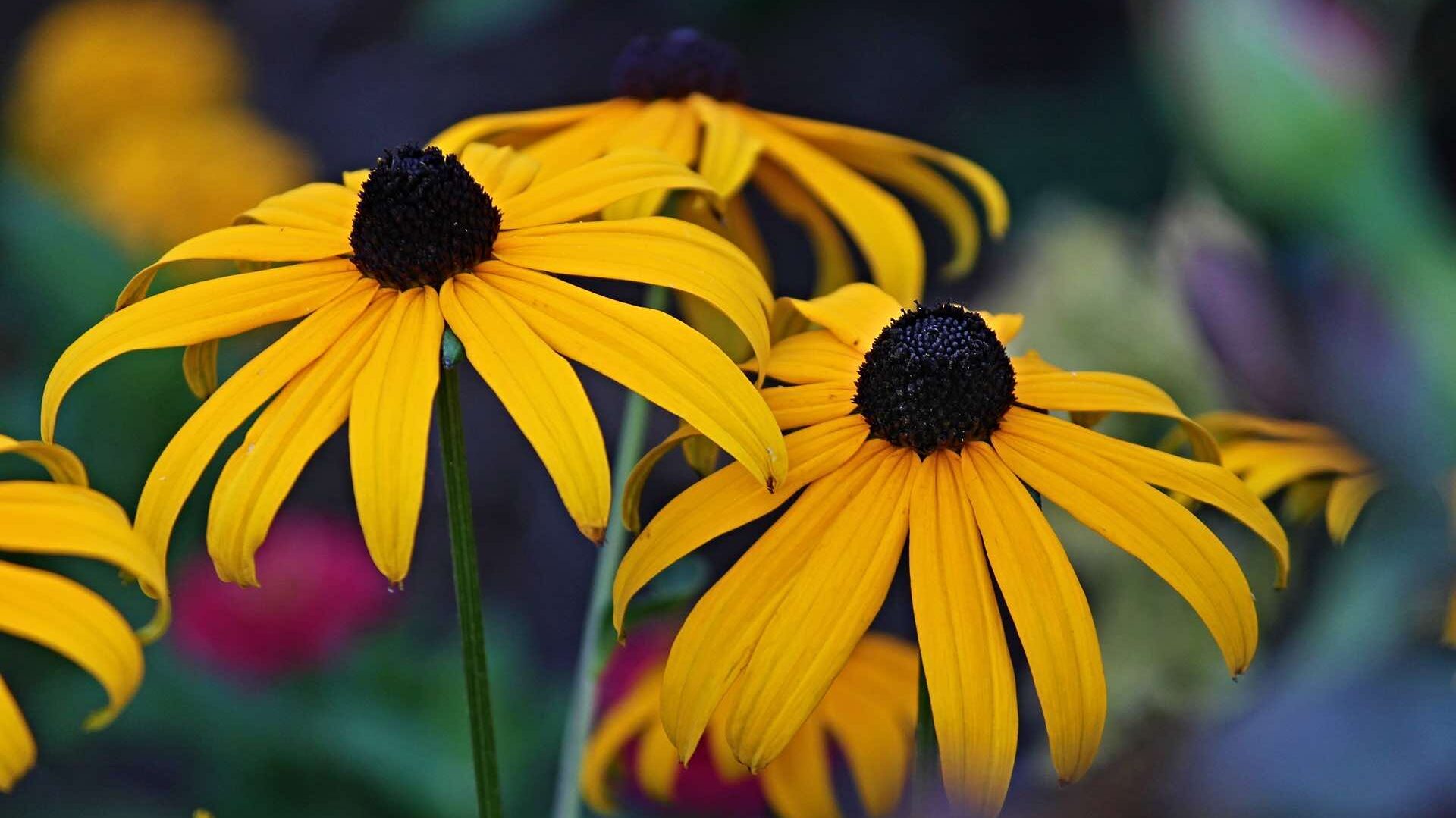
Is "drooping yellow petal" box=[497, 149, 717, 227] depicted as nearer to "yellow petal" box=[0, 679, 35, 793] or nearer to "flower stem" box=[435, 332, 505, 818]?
"flower stem" box=[435, 332, 505, 818]

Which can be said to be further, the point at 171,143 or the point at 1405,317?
the point at 171,143

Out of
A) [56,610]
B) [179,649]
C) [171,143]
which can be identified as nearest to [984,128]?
[171,143]

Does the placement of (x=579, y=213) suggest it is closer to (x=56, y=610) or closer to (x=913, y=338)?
(x=913, y=338)

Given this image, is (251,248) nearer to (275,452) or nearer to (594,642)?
(275,452)

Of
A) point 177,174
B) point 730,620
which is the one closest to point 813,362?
point 730,620

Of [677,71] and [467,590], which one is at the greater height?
[677,71]

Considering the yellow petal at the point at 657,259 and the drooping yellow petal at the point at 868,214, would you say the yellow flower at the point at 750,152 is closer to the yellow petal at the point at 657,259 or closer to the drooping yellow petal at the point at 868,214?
the drooping yellow petal at the point at 868,214

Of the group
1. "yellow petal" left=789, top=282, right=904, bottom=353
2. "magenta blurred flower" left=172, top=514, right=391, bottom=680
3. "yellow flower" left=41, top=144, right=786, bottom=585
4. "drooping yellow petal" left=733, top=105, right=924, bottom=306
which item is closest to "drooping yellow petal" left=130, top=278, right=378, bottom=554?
"yellow flower" left=41, top=144, right=786, bottom=585
